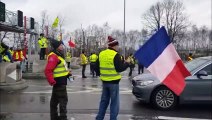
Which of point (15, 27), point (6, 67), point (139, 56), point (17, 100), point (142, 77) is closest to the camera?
point (139, 56)

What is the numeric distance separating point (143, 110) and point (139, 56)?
4.52m

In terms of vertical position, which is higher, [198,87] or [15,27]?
[15,27]

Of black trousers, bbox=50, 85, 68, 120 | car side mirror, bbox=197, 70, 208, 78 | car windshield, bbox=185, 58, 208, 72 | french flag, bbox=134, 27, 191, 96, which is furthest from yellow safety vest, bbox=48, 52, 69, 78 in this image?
car windshield, bbox=185, 58, 208, 72

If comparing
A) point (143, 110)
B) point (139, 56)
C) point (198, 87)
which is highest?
point (139, 56)

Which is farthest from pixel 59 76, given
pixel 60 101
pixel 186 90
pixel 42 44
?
pixel 42 44

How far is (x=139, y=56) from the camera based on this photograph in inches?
221

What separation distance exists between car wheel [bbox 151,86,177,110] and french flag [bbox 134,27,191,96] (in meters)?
4.64

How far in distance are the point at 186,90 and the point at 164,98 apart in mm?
628

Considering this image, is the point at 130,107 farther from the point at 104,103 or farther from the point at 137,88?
the point at 104,103

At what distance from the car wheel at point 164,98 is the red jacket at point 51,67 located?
11.2 ft

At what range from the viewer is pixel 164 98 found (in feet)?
32.9

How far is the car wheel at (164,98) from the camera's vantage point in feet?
32.8

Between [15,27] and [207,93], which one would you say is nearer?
[207,93]

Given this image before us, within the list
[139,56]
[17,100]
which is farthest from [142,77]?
[139,56]
